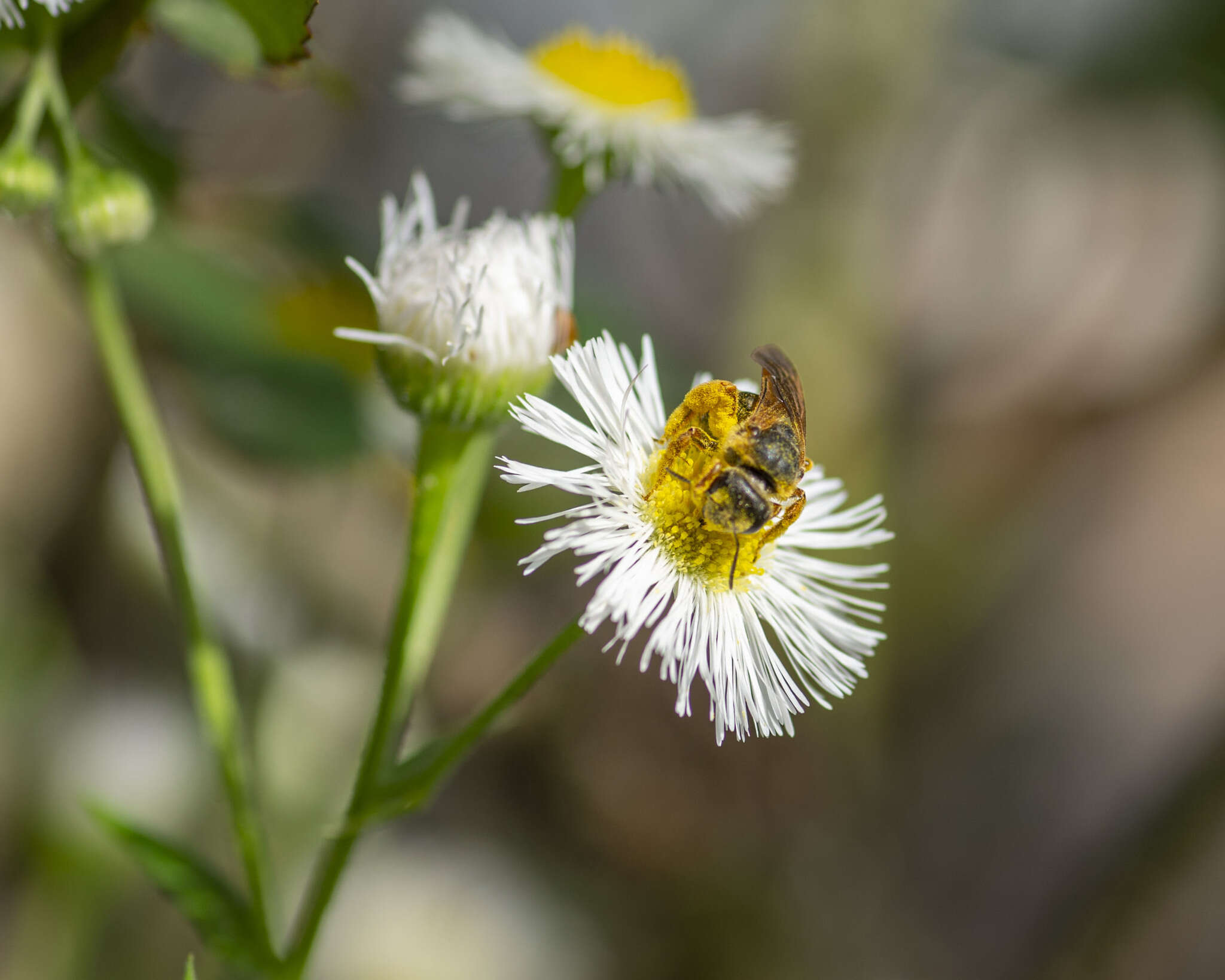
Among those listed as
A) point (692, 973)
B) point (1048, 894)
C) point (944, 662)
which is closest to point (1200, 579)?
point (944, 662)

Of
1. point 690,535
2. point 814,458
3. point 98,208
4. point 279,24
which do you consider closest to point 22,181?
point 98,208

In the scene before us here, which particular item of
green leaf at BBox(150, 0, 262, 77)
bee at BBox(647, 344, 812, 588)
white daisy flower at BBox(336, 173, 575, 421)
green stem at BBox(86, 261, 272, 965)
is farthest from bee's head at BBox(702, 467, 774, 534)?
green leaf at BBox(150, 0, 262, 77)

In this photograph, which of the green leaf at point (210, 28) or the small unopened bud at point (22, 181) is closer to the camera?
the small unopened bud at point (22, 181)

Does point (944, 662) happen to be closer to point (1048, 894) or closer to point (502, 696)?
point (1048, 894)

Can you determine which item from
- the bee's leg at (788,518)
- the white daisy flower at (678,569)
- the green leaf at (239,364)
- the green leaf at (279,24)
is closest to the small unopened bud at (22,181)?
the green leaf at (279,24)

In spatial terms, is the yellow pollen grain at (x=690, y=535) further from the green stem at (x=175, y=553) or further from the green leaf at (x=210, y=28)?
the green leaf at (x=210, y=28)

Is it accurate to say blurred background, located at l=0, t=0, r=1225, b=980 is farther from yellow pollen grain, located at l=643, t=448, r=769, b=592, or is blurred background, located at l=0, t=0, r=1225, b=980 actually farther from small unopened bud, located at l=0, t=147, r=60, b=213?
yellow pollen grain, located at l=643, t=448, r=769, b=592

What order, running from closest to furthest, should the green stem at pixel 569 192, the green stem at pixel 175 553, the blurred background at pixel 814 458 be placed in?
the green stem at pixel 175 553 → the green stem at pixel 569 192 → the blurred background at pixel 814 458

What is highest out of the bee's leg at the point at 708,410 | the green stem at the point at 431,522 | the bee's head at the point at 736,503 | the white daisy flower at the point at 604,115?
the white daisy flower at the point at 604,115
